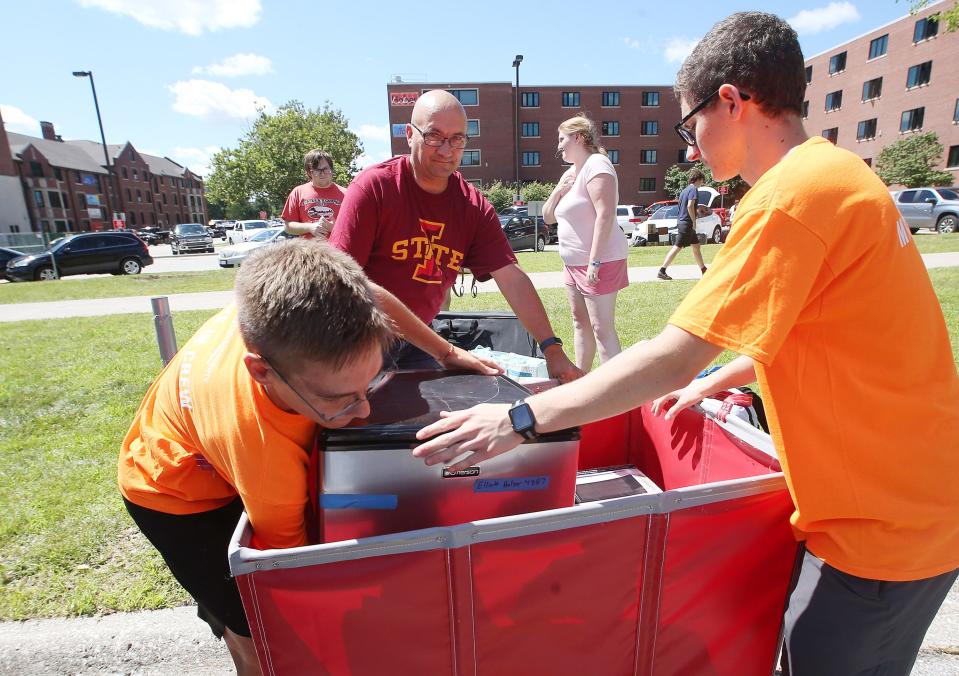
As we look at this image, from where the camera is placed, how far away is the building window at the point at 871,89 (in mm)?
40375

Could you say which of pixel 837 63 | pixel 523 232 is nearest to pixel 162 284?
pixel 523 232

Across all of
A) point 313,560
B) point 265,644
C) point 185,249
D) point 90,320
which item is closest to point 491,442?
point 313,560

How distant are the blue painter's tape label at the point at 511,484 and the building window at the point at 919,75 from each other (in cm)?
4921

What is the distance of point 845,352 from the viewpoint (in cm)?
114

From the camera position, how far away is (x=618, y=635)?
4.63 ft

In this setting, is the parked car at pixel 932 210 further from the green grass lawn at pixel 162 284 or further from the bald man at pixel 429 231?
the bald man at pixel 429 231

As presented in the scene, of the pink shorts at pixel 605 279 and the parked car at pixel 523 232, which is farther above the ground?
the pink shorts at pixel 605 279

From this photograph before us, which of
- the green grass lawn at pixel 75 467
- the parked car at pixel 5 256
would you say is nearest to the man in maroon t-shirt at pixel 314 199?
the green grass lawn at pixel 75 467

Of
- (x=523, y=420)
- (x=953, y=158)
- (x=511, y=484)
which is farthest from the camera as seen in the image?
(x=953, y=158)

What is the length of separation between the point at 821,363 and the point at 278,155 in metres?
48.1

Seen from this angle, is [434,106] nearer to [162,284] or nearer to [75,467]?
[75,467]

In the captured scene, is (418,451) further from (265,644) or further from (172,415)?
(172,415)

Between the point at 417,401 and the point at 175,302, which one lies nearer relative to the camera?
the point at 417,401

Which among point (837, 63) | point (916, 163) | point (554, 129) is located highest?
point (837, 63)
